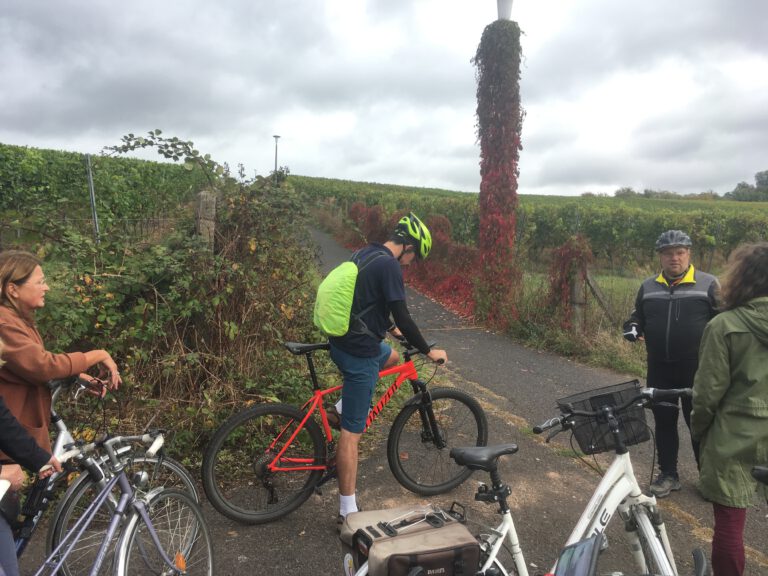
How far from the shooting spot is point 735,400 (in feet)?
8.36

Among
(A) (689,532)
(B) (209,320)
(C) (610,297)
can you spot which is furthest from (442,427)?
(C) (610,297)

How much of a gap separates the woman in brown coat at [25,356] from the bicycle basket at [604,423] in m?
2.45

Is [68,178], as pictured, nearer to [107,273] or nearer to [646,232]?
[107,273]

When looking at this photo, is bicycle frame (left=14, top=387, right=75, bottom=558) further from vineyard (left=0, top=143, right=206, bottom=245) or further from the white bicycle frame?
vineyard (left=0, top=143, right=206, bottom=245)

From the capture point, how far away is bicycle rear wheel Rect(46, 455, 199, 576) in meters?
2.59

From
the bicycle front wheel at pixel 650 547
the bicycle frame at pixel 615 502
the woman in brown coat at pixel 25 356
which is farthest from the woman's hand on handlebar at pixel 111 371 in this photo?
the bicycle front wheel at pixel 650 547

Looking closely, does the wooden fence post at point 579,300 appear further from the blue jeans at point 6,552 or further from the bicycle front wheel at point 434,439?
the blue jeans at point 6,552

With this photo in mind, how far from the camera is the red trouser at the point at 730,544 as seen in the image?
2555mm

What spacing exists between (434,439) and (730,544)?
1.95 metres

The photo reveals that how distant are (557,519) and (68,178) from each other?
726 inches

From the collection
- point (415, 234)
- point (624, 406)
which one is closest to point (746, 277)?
point (624, 406)

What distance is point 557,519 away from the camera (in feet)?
12.4

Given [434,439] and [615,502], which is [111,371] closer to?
[434,439]

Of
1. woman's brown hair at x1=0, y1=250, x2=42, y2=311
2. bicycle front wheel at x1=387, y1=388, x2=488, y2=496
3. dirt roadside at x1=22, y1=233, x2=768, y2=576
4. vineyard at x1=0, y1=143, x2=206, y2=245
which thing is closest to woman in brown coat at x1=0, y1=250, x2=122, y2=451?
woman's brown hair at x1=0, y1=250, x2=42, y2=311
